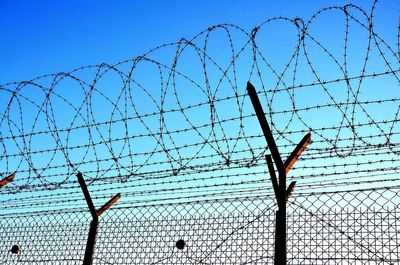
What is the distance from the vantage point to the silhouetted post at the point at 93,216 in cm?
552

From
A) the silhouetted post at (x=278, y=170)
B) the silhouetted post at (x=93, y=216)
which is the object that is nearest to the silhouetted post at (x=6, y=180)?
the silhouetted post at (x=93, y=216)

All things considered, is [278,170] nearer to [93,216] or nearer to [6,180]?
[93,216]

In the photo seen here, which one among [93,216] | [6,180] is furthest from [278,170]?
[6,180]

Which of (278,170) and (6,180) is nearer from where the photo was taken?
(278,170)

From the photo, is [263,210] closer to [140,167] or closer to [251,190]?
[251,190]

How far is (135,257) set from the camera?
5.51m

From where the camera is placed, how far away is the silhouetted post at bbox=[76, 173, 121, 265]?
5.52 m

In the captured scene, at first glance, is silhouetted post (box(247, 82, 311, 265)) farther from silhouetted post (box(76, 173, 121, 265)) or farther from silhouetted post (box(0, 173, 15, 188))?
silhouetted post (box(0, 173, 15, 188))

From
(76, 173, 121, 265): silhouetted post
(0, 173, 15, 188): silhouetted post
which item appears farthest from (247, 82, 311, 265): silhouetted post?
(0, 173, 15, 188): silhouetted post

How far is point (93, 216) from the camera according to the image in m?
5.61

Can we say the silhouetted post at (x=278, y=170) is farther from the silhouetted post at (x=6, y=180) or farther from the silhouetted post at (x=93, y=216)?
the silhouetted post at (x=6, y=180)

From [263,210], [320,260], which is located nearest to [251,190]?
[263,210]

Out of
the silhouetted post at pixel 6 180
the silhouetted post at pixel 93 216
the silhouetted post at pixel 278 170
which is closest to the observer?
the silhouetted post at pixel 278 170

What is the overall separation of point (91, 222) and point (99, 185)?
0.42 metres
